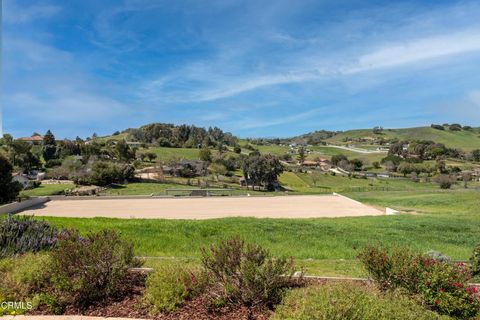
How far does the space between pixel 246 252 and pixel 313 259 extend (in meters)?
4.64

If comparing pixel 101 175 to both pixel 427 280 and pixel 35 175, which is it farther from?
pixel 427 280

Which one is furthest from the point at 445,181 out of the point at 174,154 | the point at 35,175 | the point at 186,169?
the point at 35,175

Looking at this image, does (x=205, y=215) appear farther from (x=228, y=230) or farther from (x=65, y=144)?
(x=65, y=144)

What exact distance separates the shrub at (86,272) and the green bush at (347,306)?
2.50 m

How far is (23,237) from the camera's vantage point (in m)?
6.77

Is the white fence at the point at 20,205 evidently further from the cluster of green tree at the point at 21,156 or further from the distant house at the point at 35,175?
the cluster of green tree at the point at 21,156

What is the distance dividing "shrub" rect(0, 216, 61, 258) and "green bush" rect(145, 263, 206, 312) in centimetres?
314

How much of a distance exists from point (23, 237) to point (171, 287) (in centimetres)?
375

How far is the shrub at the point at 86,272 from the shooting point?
193 inches

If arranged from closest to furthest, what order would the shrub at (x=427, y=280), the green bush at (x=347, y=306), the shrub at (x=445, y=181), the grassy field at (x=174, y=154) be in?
the green bush at (x=347, y=306) → the shrub at (x=427, y=280) → the shrub at (x=445, y=181) → the grassy field at (x=174, y=154)

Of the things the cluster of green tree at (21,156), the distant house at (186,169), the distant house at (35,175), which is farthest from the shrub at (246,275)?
the cluster of green tree at (21,156)

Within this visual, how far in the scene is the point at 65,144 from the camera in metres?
92.9

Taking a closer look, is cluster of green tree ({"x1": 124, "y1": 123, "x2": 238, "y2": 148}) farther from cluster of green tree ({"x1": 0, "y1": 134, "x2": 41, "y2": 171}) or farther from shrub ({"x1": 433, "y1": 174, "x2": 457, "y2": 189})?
shrub ({"x1": 433, "y1": 174, "x2": 457, "y2": 189})

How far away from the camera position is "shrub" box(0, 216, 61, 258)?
6605 millimetres
